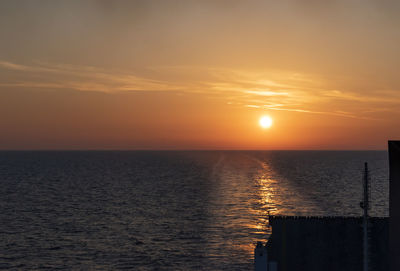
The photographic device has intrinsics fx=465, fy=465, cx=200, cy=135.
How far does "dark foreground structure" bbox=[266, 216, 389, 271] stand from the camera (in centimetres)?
3469

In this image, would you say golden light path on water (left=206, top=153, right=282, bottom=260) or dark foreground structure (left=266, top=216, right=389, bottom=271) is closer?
dark foreground structure (left=266, top=216, right=389, bottom=271)

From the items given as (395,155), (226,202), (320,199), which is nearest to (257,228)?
(226,202)

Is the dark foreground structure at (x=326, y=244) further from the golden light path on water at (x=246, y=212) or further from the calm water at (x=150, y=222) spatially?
the golden light path on water at (x=246, y=212)

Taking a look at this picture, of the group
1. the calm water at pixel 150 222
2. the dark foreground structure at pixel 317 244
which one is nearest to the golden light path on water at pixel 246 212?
the calm water at pixel 150 222

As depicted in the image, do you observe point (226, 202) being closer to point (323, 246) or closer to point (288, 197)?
point (288, 197)

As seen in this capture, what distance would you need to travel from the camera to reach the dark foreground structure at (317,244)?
114 ft

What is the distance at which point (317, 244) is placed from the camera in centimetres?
3509

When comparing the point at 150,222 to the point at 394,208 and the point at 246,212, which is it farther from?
the point at 394,208

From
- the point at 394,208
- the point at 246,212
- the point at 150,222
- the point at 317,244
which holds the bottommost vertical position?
→ the point at 150,222

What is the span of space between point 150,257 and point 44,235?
66.1ft

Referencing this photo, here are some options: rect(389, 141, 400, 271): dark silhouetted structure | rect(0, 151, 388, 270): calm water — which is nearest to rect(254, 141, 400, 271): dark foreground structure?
rect(389, 141, 400, 271): dark silhouetted structure

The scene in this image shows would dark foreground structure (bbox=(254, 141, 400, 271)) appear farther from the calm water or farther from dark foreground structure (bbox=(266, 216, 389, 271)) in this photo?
the calm water

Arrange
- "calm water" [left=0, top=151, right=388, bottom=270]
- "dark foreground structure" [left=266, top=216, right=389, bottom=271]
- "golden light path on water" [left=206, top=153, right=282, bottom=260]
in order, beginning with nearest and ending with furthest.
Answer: "dark foreground structure" [left=266, top=216, right=389, bottom=271] < "calm water" [left=0, top=151, right=388, bottom=270] < "golden light path on water" [left=206, top=153, right=282, bottom=260]

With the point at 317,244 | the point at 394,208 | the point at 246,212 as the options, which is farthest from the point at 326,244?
the point at 246,212
